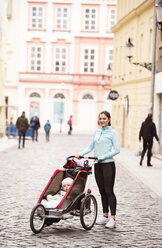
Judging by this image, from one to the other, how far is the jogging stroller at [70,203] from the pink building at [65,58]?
169 ft

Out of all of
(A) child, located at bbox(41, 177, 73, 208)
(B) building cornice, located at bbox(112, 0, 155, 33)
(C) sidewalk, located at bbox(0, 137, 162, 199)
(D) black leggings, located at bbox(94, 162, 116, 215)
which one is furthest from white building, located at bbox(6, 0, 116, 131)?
(A) child, located at bbox(41, 177, 73, 208)

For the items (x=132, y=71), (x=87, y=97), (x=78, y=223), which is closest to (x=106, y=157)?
(x=78, y=223)

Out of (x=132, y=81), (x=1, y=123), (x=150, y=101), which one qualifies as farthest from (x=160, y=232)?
(x=1, y=123)

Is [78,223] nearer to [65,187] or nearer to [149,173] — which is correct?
[65,187]

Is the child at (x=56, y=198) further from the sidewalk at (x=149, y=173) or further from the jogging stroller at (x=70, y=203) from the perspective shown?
the sidewalk at (x=149, y=173)

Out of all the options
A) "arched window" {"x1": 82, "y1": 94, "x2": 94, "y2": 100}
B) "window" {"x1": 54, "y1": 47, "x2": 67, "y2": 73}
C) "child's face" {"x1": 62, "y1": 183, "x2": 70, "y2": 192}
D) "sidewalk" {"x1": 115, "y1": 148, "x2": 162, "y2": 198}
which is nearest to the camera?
A: "child's face" {"x1": 62, "y1": 183, "x2": 70, "y2": 192}

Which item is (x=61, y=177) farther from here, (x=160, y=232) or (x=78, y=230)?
(x=160, y=232)

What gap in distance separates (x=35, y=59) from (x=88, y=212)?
52.9 m

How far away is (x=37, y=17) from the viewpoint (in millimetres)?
61031

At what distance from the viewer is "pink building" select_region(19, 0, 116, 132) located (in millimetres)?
60375

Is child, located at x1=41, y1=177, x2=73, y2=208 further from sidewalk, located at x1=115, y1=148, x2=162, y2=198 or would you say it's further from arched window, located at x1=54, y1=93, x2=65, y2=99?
arched window, located at x1=54, y1=93, x2=65, y2=99

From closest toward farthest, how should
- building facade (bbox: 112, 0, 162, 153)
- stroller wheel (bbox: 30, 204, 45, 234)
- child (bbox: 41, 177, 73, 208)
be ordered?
1. stroller wheel (bbox: 30, 204, 45, 234)
2. child (bbox: 41, 177, 73, 208)
3. building facade (bbox: 112, 0, 162, 153)

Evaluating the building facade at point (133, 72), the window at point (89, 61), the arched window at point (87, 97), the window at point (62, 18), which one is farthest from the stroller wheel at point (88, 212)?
the window at point (62, 18)

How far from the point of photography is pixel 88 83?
198 feet
